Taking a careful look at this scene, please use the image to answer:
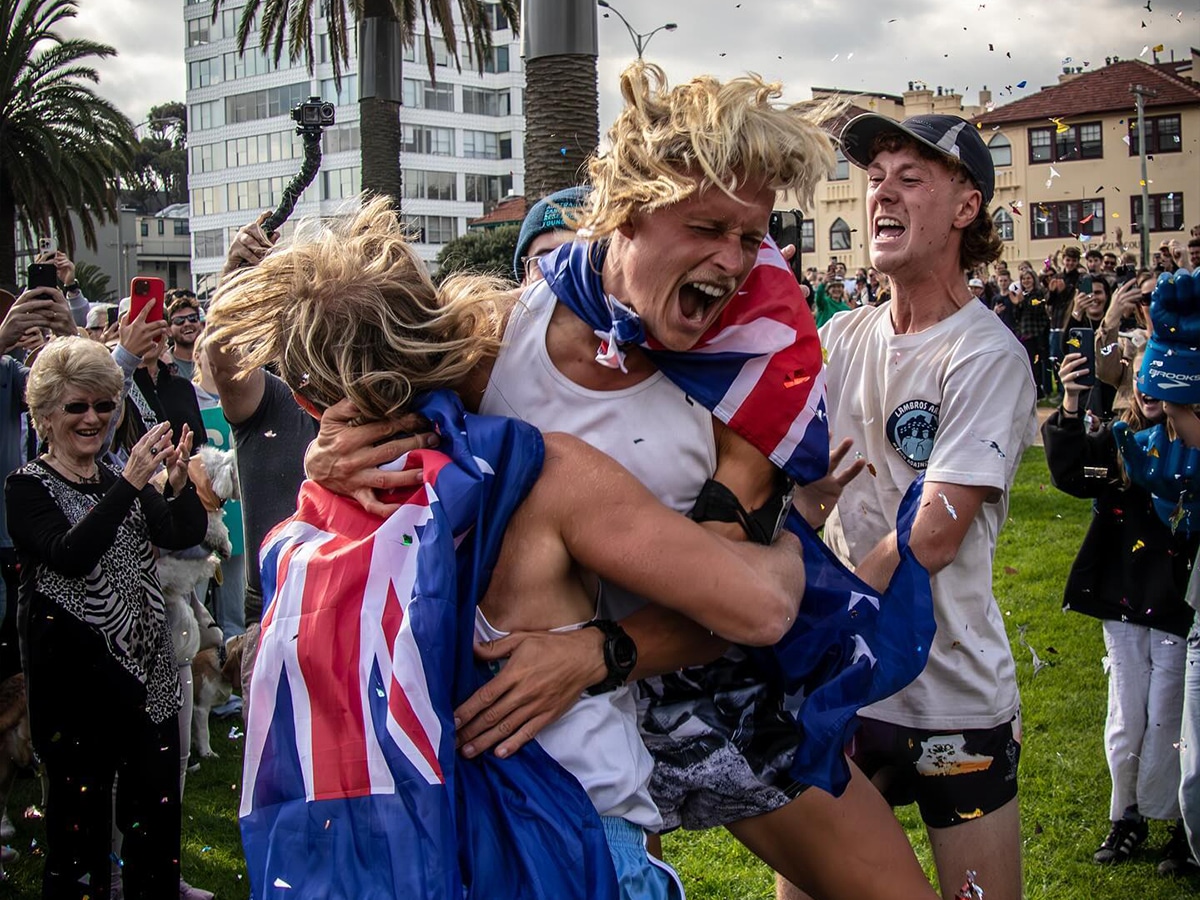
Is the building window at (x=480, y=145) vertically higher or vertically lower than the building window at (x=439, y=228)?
higher

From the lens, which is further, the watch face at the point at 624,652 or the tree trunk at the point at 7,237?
the tree trunk at the point at 7,237

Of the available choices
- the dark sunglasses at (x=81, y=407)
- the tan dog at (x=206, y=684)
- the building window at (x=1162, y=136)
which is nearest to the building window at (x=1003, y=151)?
the building window at (x=1162, y=136)

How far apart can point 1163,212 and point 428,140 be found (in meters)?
44.1

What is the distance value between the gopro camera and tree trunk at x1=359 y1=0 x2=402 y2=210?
36.3 feet

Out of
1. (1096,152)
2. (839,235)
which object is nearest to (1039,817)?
(1096,152)

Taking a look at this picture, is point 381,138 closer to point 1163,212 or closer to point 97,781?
point 97,781

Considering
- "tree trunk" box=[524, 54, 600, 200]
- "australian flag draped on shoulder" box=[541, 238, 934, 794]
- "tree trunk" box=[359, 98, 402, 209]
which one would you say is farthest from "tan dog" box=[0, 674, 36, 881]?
"tree trunk" box=[359, 98, 402, 209]

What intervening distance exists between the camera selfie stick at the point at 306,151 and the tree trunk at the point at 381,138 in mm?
11071

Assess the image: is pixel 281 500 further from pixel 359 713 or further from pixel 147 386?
pixel 359 713

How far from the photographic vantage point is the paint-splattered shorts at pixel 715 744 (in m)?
2.47

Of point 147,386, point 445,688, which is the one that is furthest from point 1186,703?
point 147,386

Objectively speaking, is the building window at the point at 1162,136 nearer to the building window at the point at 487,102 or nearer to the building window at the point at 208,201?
the building window at the point at 487,102

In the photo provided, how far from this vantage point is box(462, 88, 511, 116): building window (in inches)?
2931

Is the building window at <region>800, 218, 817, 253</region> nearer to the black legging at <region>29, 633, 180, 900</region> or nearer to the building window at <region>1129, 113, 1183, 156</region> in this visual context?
the building window at <region>1129, 113, 1183, 156</region>
